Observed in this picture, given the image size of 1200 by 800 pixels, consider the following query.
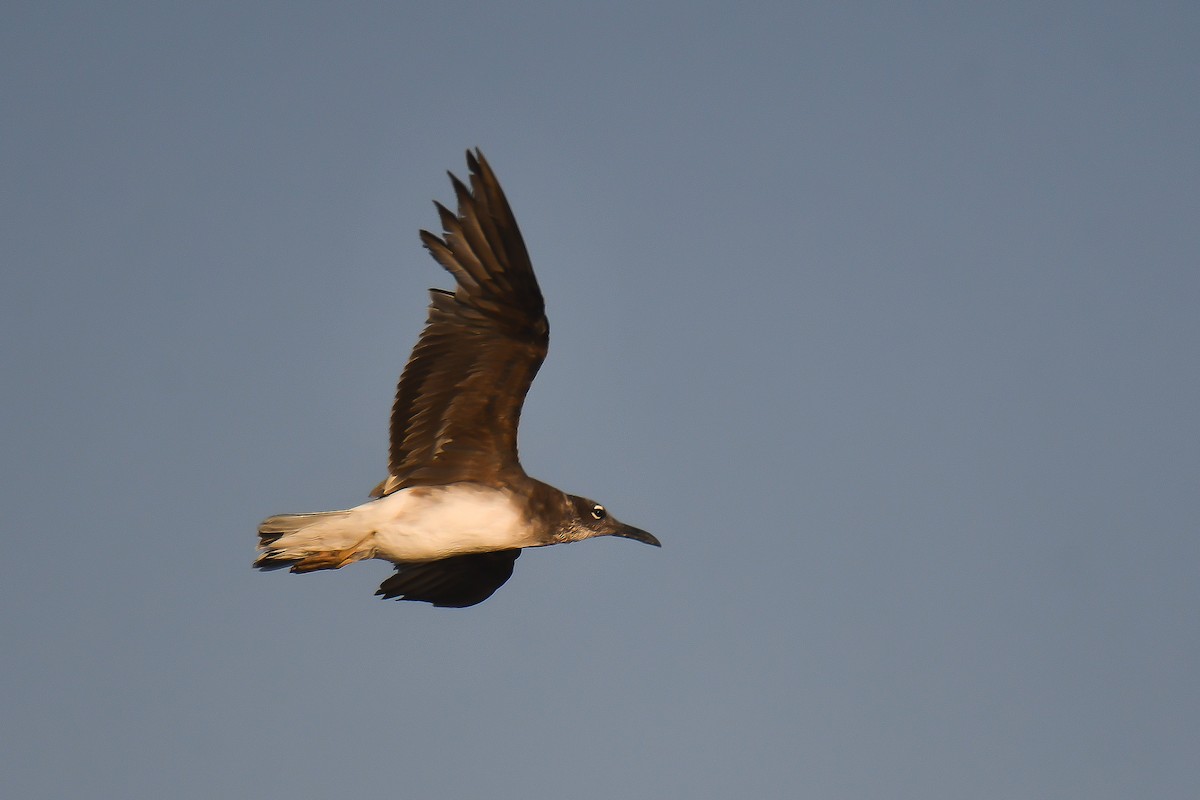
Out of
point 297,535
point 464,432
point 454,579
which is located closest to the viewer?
point 297,535

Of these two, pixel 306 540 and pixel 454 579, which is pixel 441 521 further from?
pixel 454 579

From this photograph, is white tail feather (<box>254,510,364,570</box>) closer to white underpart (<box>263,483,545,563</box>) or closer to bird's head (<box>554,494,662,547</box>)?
white underpart (<box>263,483,545,563</box>)

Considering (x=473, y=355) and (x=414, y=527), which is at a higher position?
(x=473, y=355)

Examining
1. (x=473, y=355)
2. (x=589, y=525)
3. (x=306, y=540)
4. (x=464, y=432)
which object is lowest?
(x=306, y=540)

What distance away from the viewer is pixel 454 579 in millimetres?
13812

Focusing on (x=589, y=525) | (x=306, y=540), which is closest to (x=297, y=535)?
(x=306, y=540)

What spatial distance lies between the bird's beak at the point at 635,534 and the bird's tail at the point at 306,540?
290 cm

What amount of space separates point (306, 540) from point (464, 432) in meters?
1.67

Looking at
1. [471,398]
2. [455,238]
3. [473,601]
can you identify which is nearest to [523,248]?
[455,238]

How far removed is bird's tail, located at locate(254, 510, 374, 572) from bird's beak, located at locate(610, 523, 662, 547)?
2899 millimetres

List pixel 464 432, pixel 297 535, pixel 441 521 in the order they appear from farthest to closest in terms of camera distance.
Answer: pixel 464 432 → pixel 441 521 → pixel 297 535

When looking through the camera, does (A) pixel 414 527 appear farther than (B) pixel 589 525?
No

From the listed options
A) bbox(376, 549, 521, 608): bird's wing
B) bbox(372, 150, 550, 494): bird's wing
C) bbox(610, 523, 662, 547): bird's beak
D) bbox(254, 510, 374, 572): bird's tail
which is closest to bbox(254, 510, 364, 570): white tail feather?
bbox(254, 510, 374, 572): bird's tail

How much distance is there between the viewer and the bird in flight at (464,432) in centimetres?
1148
